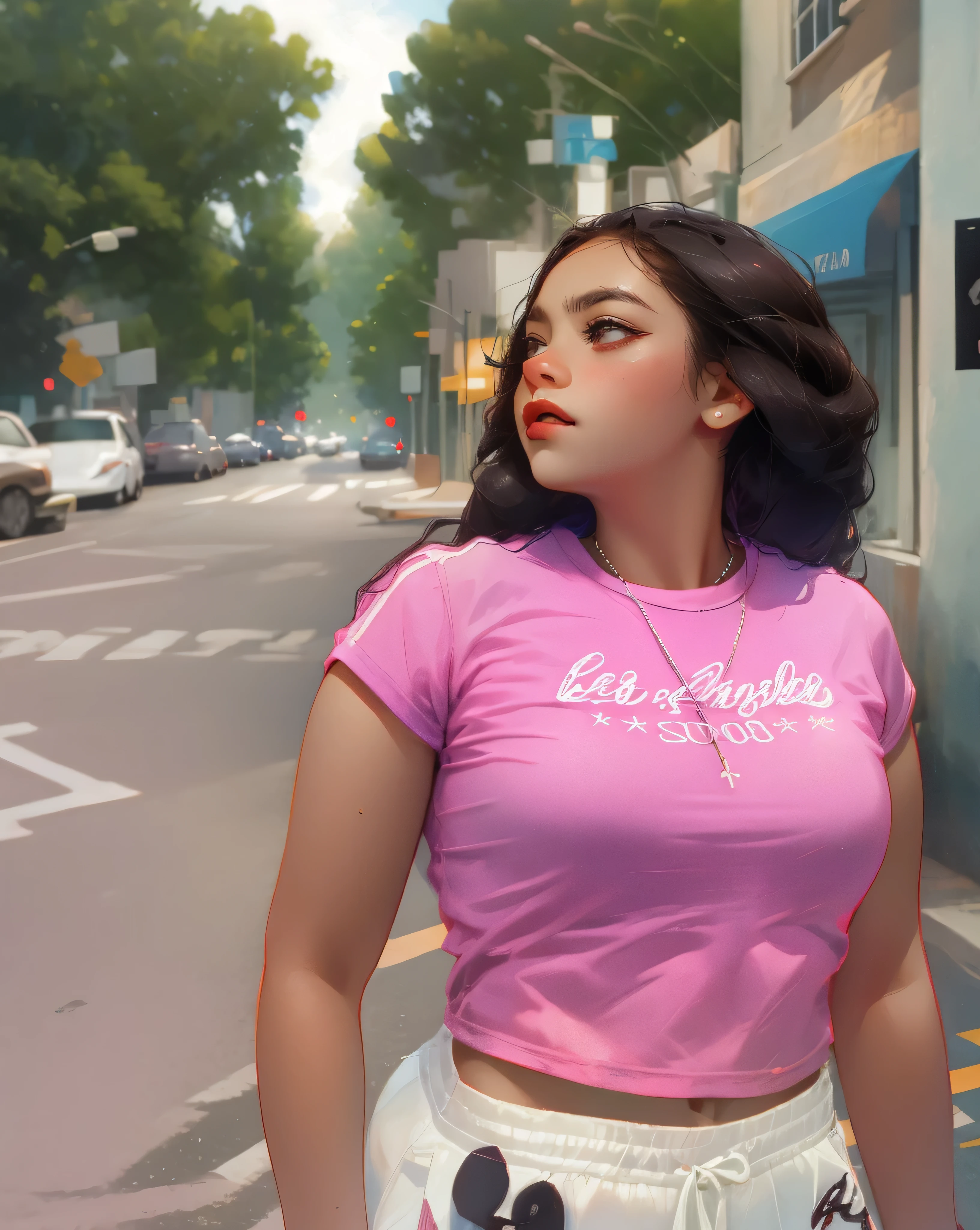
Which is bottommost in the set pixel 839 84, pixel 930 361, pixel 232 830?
pixel 232 830

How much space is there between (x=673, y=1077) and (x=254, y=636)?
9.17 meters

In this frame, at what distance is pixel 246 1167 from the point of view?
3199 millimetres

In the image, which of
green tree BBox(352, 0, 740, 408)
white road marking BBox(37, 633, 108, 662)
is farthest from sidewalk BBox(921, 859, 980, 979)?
green tree BBox(352, 0, 740, 408)

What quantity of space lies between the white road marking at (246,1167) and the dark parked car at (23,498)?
14.5 meters

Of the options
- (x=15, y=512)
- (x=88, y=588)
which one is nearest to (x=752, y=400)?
(x=88, y=588)

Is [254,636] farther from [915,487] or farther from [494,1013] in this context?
[494,1013]

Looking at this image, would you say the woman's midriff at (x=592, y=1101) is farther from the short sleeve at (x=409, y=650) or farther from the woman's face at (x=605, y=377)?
the woman's face at (x=605, y=377)

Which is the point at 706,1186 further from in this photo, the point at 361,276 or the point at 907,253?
the point at 361,276

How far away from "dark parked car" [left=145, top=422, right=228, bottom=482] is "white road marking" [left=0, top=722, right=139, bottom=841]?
22486mm

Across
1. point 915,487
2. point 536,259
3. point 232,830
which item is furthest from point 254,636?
point 536,259

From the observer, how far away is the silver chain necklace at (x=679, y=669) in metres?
1.25

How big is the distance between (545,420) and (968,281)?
3033 millimetres

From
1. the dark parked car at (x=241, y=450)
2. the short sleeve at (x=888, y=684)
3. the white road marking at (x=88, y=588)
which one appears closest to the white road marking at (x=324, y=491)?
the dark parked car at (x=241, y=450)

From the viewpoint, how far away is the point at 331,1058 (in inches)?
50.2
